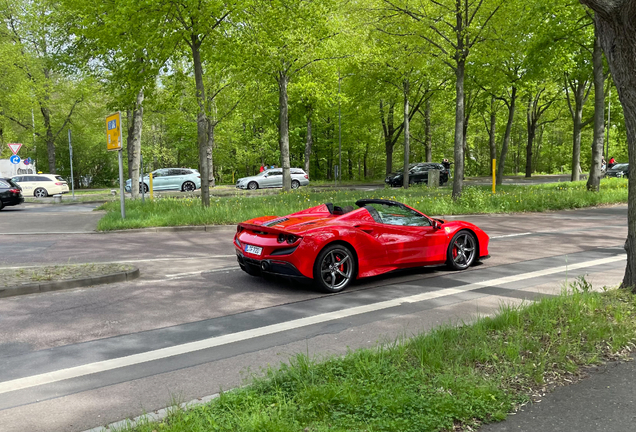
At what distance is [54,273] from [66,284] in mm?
614

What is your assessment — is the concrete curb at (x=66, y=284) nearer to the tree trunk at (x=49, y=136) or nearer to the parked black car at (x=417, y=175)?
the parked black car at (x=417, y=175)

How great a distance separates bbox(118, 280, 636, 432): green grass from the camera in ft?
10.6

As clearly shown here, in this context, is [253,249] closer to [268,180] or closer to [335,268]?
[335,268]

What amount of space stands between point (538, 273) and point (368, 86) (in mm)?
23339

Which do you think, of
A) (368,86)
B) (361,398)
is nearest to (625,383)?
(361,398)

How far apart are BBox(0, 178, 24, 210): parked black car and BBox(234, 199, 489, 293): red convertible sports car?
64.2 feet

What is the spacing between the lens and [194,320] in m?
6.02

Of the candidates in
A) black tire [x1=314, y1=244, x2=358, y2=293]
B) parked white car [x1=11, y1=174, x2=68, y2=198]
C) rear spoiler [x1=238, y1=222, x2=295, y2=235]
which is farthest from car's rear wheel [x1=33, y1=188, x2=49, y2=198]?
black tire [x1=314, y1=244, x2=358, y2=293]

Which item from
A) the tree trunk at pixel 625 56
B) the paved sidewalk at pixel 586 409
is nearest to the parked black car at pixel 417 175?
the tree trunk at pixel 625 56

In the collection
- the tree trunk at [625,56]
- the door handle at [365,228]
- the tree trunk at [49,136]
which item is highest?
the tree trunk at [49,136]

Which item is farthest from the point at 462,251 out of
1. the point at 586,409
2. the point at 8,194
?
the point at 8,194

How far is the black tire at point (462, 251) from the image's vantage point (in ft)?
27.7

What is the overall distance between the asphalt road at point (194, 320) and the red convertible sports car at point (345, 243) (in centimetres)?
32

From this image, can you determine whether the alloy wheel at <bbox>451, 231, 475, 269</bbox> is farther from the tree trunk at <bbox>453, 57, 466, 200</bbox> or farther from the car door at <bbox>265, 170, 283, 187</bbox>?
the car door at <bbox>265, 170, 283, 187</bbox>
